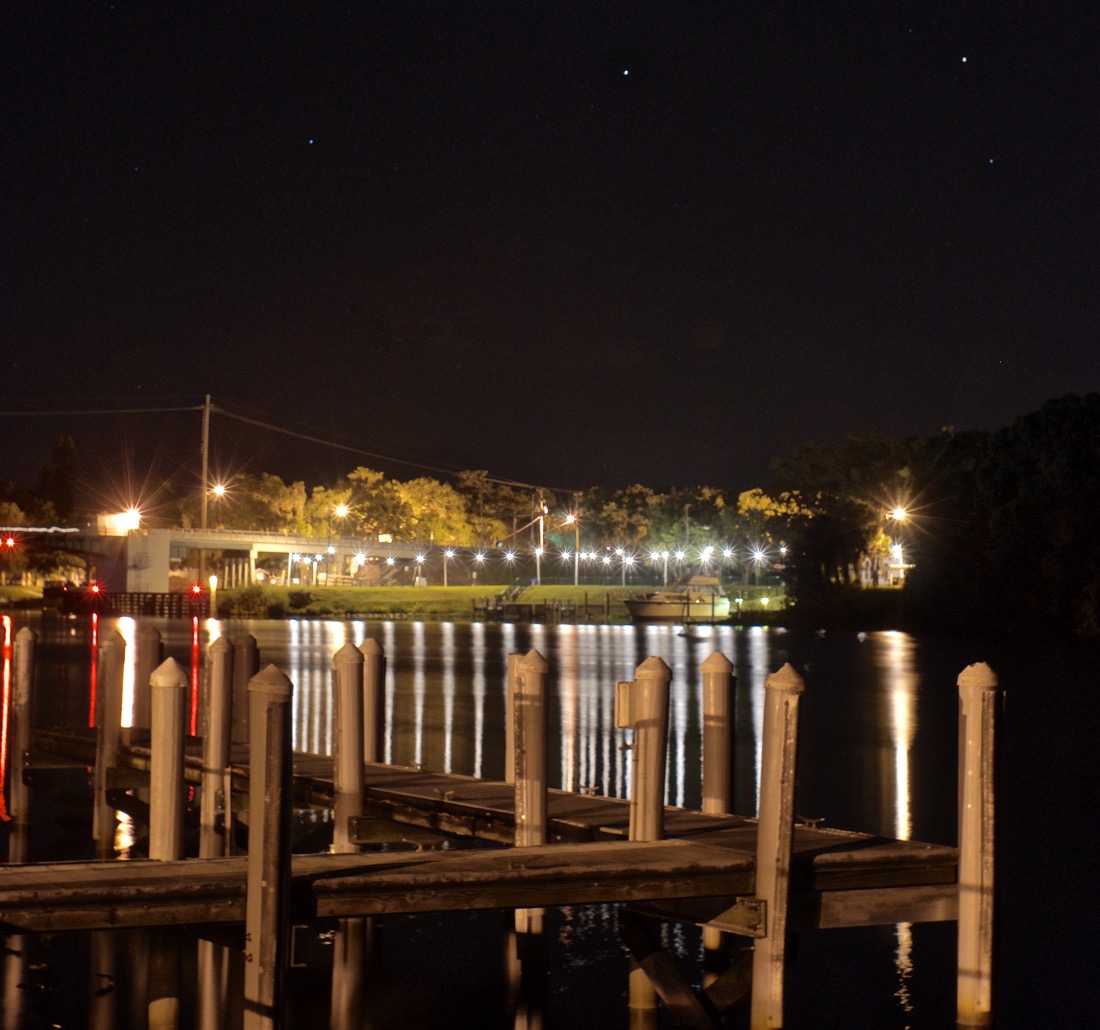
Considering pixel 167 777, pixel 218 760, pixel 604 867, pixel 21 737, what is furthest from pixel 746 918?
pixel 21 737

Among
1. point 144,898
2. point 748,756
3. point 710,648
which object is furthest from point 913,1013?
point 710,648

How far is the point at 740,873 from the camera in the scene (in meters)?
9.74

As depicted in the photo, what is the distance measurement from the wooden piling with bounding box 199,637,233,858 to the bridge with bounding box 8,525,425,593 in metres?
107

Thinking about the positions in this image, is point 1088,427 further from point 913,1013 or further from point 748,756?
point 913,1013

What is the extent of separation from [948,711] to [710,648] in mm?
27642

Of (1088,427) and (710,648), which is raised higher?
(1088,427)

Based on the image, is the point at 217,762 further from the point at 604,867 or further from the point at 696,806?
the point at 696,806

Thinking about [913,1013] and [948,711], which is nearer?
[913,1013]

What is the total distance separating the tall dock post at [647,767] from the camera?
10.8 m

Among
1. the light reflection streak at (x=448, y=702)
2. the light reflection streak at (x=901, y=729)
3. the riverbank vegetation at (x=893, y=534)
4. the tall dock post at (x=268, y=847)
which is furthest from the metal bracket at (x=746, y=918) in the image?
the riverbank vegetation at (x=893, y=534)

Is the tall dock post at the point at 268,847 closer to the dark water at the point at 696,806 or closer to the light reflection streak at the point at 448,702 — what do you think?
the dark water at the point at 696,806

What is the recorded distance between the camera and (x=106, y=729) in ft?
53.4

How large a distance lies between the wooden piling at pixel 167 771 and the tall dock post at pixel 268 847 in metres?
1.57

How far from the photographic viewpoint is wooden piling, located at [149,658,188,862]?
10070 mm
